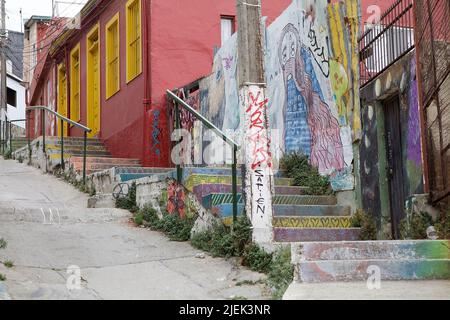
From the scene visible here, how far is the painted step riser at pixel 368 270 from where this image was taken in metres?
6.31

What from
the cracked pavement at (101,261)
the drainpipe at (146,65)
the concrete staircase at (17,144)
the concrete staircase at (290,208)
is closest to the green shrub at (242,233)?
the cracked pavement at (101,261)

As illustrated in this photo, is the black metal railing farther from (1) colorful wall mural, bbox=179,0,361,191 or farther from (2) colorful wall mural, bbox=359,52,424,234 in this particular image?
(1) colorful wall mural, bbox=179,0,361,191

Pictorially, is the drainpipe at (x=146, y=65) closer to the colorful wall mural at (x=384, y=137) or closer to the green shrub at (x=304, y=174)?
the green shrub at (x=304, y=174)

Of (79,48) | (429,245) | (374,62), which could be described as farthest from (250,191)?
(79,48)

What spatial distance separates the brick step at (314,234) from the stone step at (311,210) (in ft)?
1.83

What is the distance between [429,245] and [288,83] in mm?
4450

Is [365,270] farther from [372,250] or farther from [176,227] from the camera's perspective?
[176,227]

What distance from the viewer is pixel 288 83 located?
34.2 ft

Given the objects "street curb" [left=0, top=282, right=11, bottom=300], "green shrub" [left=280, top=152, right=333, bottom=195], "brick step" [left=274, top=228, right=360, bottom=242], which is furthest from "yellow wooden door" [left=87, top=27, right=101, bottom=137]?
"street curb" [left=0, top=282, right=11, bottom=300]

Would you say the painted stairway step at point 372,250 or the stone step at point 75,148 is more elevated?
the stone step at point 75,148

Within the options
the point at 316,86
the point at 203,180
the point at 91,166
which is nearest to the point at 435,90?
the point at 316,86

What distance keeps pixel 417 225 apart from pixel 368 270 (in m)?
1.36

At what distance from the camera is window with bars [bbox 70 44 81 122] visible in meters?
19.5

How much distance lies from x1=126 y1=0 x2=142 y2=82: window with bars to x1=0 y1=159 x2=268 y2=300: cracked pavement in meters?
4.61
